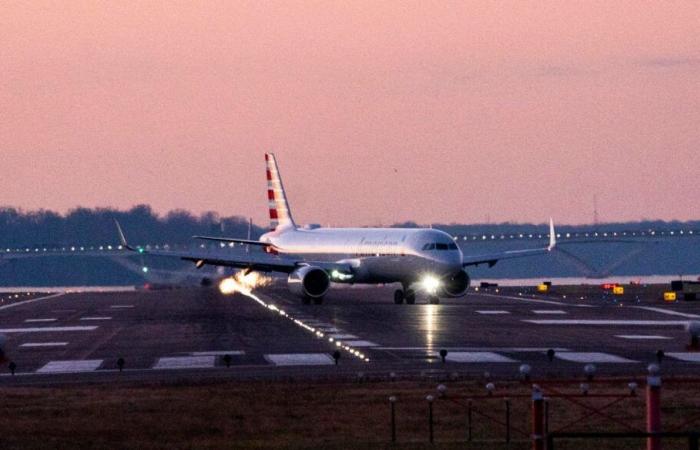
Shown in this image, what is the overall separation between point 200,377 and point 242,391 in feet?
12.9

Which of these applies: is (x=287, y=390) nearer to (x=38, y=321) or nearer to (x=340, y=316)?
(x=340, y=316)

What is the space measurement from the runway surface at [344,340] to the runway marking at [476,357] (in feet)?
0.13

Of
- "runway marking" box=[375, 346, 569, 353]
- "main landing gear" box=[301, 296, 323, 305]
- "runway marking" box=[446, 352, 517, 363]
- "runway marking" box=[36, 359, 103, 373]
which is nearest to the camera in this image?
"runway marking" box=[36, 359, 103, 373]

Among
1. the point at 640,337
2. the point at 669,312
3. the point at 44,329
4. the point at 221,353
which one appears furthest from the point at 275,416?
the point at 669,312

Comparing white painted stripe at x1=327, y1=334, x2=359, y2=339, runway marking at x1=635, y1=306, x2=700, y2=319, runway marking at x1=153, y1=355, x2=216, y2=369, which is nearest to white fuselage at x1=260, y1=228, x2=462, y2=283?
runway marking at x1=635, y1=306, x2=700, y2=319

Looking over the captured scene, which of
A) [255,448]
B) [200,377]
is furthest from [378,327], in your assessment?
[255,448]

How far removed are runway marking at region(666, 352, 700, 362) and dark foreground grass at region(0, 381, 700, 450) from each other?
8.85m

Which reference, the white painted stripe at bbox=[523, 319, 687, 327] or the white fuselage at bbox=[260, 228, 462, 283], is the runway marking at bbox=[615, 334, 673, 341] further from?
the white fuselage at bbox=[260, 228, 462, 283]

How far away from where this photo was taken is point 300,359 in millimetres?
40875

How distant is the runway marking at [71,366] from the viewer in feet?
126

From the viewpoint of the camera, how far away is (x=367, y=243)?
8300 cm

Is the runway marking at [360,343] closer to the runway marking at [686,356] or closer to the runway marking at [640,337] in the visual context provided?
the runway marking at [640,337]

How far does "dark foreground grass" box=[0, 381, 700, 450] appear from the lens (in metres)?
24.1

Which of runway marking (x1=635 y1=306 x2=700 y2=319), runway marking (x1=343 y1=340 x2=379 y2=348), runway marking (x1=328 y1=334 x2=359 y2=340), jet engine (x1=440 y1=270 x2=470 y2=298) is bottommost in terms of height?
runway marking (x1=343 y1=340 x2=379 y2=348)
